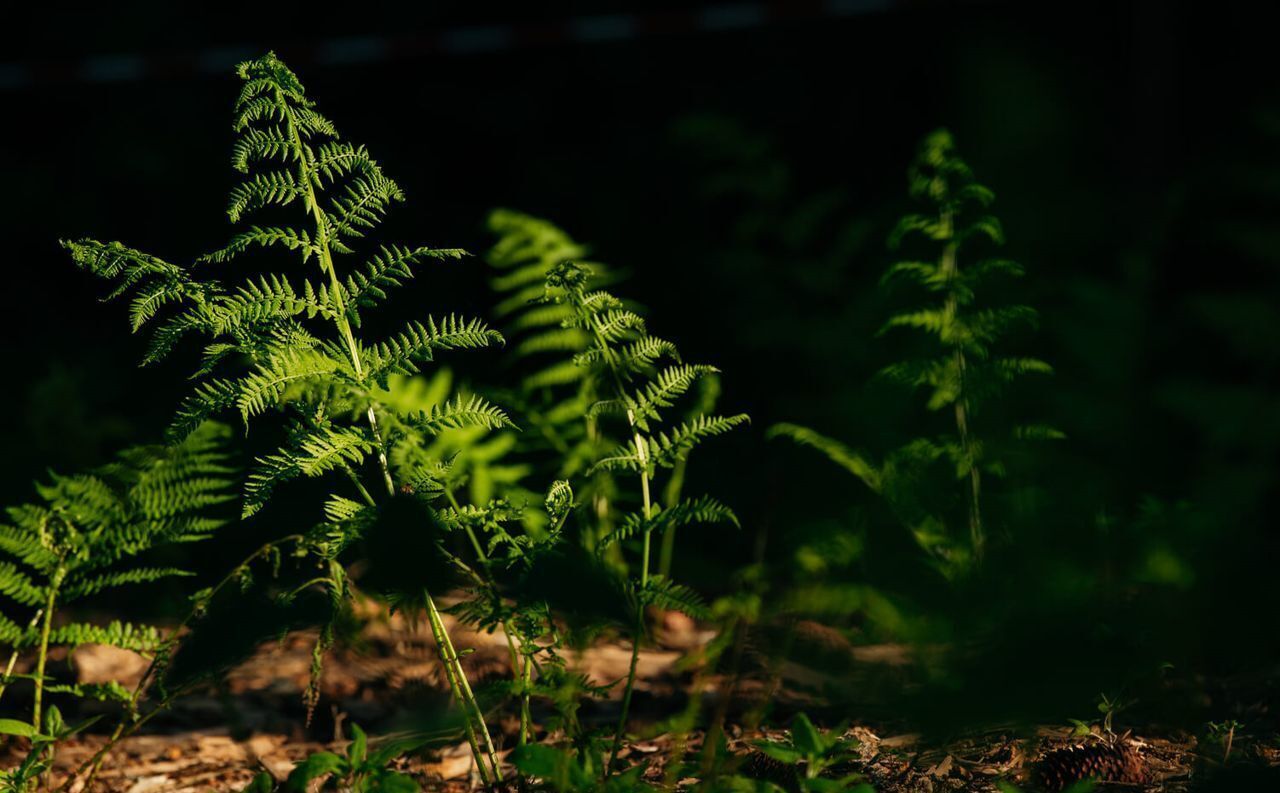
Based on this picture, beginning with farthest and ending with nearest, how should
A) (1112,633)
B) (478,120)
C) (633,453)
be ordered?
(478,120) → (633,453) → (1112,633)

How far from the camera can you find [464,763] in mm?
1919

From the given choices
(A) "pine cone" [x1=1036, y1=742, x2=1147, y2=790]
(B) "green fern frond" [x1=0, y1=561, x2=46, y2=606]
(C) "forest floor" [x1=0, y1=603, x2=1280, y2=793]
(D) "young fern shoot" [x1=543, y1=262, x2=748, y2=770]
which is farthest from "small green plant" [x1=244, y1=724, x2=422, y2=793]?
(A) "pine cone" [x1=1036, y1=742, x2=1147, y2=790]

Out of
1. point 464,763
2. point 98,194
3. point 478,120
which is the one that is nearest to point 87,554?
point 464,763

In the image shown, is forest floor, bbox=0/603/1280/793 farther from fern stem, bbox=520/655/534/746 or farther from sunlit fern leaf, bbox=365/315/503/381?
sunlit fern leaf, bbox=365/315/503/381

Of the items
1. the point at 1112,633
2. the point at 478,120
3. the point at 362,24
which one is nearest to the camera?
the point at 1112,633

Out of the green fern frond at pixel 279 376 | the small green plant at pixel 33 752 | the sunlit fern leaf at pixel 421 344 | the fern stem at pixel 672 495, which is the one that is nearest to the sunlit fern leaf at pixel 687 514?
the sunlit fern leaf at pixel 421 344

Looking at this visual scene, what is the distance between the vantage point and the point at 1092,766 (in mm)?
1491

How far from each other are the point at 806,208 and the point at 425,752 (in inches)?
54.7

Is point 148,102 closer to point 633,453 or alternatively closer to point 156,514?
point 156,514

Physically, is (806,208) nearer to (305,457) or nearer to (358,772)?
(305,457)

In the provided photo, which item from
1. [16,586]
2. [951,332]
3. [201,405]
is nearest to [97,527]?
[16,586]

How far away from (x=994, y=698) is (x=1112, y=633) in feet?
0.42

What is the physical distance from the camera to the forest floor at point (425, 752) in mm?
1562

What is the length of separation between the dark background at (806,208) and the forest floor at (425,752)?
29cm
